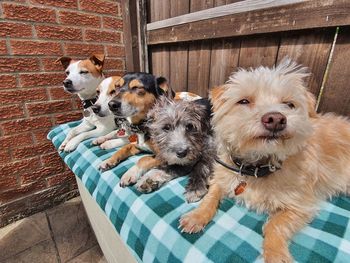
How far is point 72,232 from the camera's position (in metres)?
2.12

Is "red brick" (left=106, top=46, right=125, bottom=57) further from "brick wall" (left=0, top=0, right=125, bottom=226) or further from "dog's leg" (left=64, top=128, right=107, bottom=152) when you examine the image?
"dog's leg" (left=64, top=128, right=107, bottom=152)

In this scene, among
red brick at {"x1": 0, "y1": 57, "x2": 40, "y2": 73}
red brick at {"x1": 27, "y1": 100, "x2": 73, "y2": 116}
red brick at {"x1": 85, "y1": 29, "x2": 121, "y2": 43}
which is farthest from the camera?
red brick at {"x1": 85, "y1": 29, "x2": 121, "y2": 43}

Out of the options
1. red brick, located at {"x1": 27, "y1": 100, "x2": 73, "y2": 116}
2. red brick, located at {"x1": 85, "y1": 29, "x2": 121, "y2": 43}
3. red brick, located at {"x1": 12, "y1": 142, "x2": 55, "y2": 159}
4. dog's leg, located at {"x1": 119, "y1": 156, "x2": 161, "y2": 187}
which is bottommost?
red brick, located at {"x1": 12, "y1": 142, "x2": 55, "y2": 159}

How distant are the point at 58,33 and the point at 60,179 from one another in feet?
5.27

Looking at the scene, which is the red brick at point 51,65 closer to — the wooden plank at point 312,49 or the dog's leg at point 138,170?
the dog's leg at point 138,170

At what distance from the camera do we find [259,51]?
4.93 feet

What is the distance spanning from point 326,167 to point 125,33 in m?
2.36

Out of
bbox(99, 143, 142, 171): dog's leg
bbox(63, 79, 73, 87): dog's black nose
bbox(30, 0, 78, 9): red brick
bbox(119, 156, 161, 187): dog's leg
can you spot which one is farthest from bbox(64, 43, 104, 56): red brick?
bbox(119, 156, 161, 187): dog's leg

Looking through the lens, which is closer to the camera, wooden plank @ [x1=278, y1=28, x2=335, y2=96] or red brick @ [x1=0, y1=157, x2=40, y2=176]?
wooden plank @ [x1=278, y1=28, x2=335, y2=96]

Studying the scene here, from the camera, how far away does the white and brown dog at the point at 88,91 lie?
189 centimetres

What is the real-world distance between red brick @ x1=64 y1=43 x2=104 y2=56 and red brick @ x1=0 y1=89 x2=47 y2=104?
49cm

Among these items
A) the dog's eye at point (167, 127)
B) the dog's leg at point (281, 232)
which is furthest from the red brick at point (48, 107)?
the dog's leg at point (281, 232)

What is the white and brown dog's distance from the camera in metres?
1.89

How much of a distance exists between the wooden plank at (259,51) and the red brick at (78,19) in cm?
165
